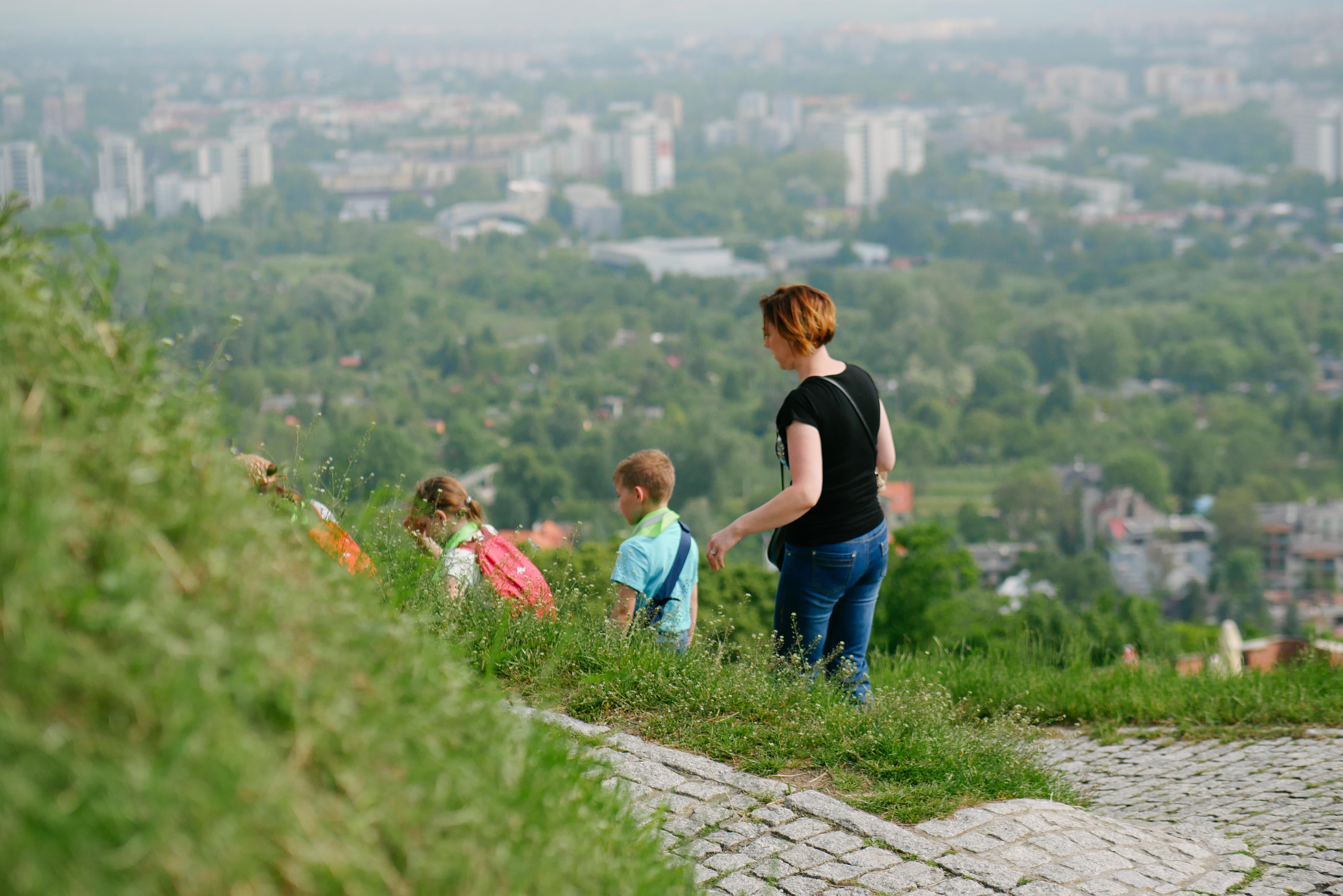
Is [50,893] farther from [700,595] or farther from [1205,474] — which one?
[1205,474]

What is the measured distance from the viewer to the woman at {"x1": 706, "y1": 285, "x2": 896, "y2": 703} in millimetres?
3570

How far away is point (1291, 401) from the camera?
7112cm

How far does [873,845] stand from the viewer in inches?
112

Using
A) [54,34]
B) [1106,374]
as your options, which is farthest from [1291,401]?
[54,34]

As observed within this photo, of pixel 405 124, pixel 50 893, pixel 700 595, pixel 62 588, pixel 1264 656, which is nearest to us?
pixel 50 893

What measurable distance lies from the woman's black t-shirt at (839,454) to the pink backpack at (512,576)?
0.79 metres

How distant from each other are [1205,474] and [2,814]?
220 ft

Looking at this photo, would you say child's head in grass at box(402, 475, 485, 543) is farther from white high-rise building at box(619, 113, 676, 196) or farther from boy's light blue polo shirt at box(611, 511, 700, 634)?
white high-rise building at box(619, 113, 676, 196)

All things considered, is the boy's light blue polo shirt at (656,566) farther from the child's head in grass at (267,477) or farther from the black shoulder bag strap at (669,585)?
the child's head in grass at (267,477)

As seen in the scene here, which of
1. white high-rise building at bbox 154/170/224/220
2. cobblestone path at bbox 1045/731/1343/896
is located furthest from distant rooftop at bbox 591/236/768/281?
cobblestone path at bbox 1045/731/1343/896

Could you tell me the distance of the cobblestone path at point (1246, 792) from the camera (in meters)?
3.18

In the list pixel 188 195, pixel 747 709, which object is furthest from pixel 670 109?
pixel 747 709

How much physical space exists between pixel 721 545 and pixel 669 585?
35 cm

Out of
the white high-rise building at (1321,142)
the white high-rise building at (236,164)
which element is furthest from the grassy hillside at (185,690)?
the white high-rise building at (1321,142)
